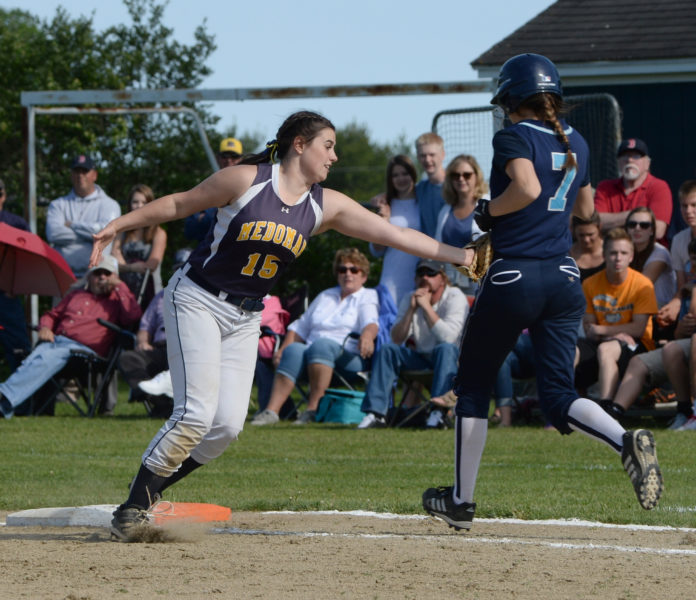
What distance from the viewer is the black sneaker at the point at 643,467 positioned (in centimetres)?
537

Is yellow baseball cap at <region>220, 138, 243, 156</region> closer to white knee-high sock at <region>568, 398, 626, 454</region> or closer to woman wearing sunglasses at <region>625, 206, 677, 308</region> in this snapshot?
woman wearing sunglasses at <region>625, 206, 677, 308</region>

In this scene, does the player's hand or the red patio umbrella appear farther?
the red patio umbrella

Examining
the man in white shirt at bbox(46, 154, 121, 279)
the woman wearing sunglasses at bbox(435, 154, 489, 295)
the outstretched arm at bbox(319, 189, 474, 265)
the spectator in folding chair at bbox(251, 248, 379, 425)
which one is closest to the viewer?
the outstretched arm at bbox(319, 189, 474, 265)

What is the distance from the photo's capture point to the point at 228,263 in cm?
577

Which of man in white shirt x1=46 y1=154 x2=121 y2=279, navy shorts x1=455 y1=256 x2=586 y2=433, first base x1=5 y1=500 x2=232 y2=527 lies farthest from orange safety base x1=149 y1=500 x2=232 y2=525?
man in white shirt x1=46 y1=154 x2=121 y2=279

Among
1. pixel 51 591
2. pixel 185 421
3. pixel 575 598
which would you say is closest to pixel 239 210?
pixel 185 421

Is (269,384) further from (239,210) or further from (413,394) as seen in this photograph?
(239,210)

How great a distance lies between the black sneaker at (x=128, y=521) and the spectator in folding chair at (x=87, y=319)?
23.1ft

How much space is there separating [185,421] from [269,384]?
7.07 metres

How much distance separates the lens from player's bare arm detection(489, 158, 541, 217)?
5504 millimetres

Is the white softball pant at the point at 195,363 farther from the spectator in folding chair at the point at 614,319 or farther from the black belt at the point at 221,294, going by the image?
the spectator in folding chair at the point at 614,319

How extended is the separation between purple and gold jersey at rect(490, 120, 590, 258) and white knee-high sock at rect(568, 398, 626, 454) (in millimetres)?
728

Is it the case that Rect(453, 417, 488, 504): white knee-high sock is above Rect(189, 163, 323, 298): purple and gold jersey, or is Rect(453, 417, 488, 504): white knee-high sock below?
below

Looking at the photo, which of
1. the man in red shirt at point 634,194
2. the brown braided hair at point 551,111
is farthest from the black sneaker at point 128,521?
the man in red shirt at point 634,194
